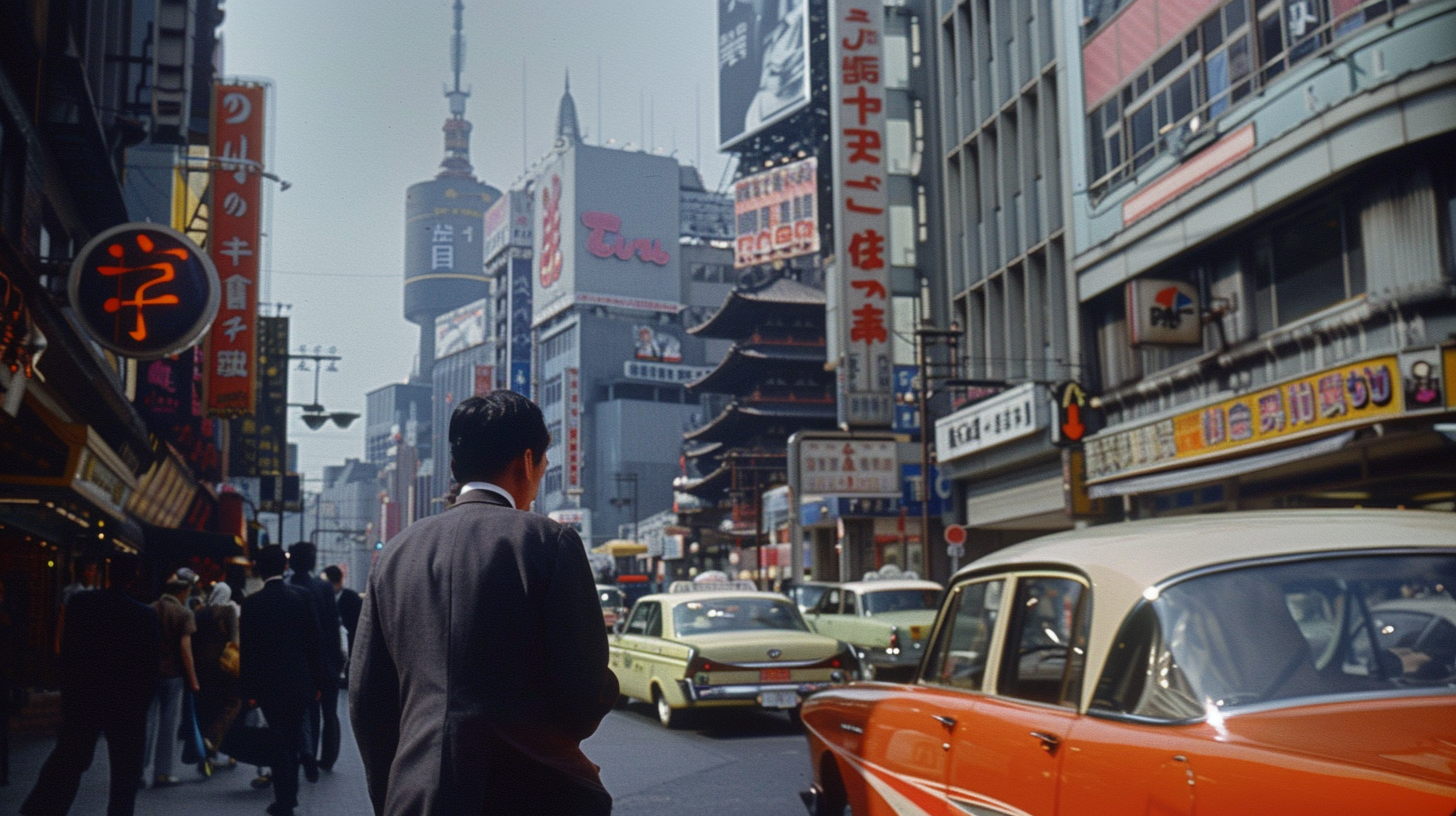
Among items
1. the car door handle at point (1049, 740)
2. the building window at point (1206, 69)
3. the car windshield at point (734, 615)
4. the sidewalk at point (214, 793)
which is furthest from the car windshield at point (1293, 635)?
the building window at point (1206, 69)

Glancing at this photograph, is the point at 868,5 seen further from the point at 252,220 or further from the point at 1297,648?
the point at 1297,648

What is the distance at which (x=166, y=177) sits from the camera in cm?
2425

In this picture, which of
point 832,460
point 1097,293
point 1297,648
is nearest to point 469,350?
point 832,460

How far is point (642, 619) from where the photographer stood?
15.2 metres

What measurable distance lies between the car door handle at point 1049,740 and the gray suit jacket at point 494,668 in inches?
55.6

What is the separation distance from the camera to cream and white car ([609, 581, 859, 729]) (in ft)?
41.9

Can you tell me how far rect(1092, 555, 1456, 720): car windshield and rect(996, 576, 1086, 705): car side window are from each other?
1.13 ft

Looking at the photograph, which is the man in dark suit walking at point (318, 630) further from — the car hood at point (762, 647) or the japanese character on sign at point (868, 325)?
the japanese character on sign at point (868, 325)

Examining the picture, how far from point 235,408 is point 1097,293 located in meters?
16.5

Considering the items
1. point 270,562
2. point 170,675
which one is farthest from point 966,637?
point 170,675

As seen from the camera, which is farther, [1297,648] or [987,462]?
[987,462]

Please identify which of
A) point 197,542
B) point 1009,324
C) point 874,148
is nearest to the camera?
point 197,542

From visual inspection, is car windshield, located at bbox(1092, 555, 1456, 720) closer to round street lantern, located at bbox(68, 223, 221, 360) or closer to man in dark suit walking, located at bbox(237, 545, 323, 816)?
man in dark suit walking, located at bbox(237, 545, 323, 816)

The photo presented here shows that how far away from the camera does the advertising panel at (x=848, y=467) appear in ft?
109
